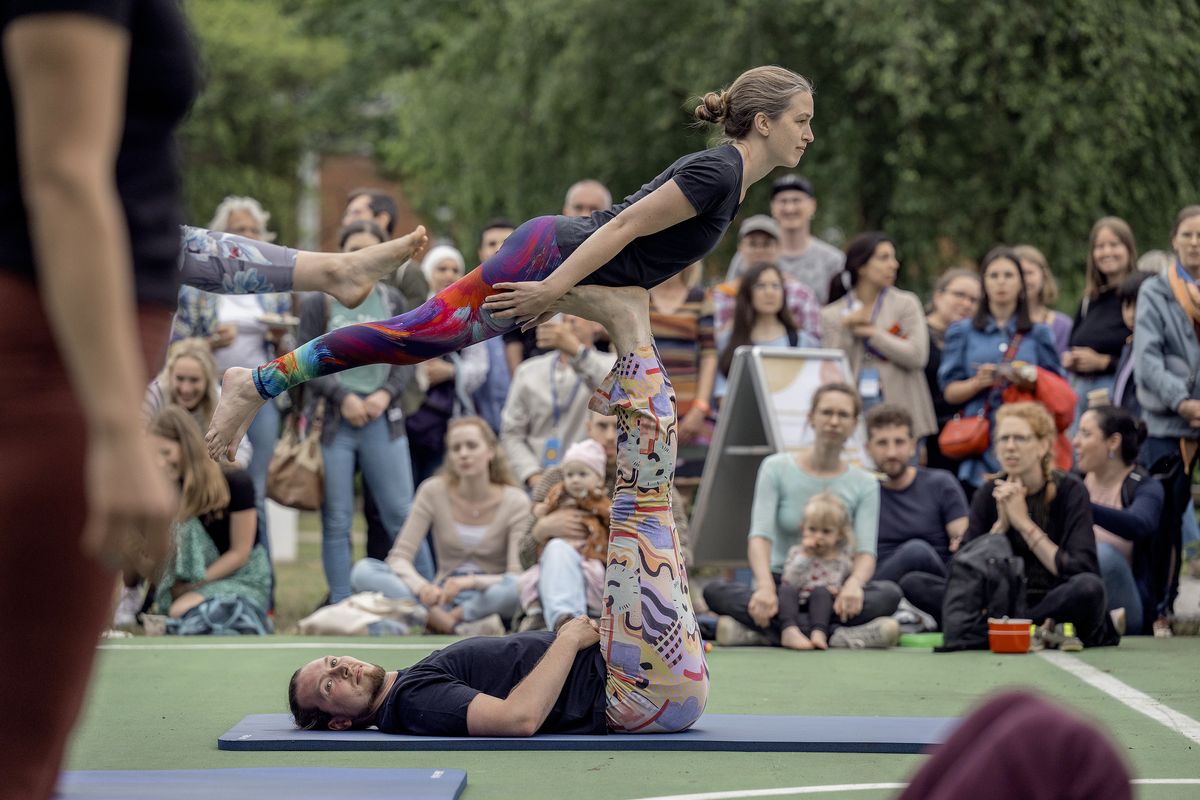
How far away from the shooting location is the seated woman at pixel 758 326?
10156 millimetres

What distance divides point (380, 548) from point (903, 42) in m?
7.72

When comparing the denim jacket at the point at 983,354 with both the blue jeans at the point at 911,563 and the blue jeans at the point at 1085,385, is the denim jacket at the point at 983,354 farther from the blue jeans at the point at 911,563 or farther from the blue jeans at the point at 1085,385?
the blue jeans at the point at 911,563

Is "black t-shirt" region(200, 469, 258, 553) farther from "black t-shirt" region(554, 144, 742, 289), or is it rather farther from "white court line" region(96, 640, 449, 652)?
"black t-shirt" region(554, 144, 742, 289)

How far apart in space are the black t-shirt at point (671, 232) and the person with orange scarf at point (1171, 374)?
14.6 feet

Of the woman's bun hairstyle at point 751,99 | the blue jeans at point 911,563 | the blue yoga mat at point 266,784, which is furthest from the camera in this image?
the blue jeans at point 911,563

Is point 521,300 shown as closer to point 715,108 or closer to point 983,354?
point 715,108

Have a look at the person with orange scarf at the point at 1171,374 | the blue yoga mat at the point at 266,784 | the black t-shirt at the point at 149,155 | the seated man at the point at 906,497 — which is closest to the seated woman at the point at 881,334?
the seated man at the point at 906,497

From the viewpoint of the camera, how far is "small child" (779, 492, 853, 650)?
8367mm

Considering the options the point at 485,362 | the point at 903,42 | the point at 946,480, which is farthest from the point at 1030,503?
the point at 903,42

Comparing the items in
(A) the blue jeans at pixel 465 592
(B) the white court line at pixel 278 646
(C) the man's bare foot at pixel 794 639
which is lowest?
(B) the white court line at pixel 278 646

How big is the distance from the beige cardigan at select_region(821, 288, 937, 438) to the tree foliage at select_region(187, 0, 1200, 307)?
5247 mm

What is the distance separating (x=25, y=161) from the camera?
2072mm

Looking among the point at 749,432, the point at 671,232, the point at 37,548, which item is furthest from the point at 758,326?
the point at 37,548

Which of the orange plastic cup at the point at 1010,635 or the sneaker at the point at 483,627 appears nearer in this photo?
the orange plastic cup at the point at 1010,635
